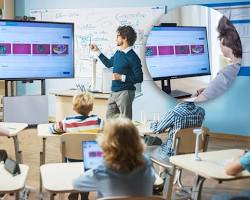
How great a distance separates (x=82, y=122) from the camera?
3303 mm

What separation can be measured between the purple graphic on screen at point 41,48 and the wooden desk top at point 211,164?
2.54 metres

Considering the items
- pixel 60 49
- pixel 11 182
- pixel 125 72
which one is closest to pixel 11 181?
pixel 11 182

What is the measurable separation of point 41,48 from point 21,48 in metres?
0.22

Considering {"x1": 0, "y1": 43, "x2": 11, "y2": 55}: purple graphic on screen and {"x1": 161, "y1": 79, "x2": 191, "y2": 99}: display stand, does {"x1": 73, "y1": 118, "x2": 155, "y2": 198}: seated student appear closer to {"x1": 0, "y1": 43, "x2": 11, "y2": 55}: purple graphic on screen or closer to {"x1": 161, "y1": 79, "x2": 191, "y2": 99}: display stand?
{"x1": 0, "y1": 43, "x2": 11, "y2": 55}: purple graphic on screen

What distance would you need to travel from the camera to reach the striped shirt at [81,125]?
3.30m

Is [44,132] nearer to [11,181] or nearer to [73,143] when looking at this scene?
[73,143]

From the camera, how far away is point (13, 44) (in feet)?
15.2

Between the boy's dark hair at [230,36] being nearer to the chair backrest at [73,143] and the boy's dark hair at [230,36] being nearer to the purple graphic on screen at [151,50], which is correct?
the purple graphic on screen at [151,50]

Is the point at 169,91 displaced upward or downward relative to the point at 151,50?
downward

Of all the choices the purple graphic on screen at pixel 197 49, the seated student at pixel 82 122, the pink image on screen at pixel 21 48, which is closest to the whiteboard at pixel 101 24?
the purple graphic on screen at pixel 197 49

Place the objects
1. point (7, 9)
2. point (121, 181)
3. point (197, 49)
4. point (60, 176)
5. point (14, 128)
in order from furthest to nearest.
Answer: point (7, 9), point (197, 49), point (14, 128), point (60, 176), point (121, 181)

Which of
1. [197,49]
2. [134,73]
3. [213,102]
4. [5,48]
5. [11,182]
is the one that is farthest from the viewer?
[197,49]

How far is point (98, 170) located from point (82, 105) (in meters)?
1.34

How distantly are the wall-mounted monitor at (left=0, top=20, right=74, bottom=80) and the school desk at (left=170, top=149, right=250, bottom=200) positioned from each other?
2.44 metres
